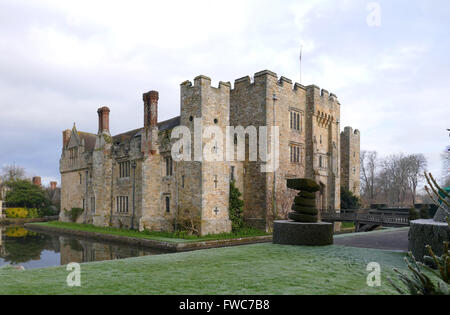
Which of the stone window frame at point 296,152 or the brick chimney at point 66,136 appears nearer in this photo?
the stone window frame at point 296,152

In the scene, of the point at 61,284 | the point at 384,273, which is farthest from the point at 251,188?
the point at 61,284

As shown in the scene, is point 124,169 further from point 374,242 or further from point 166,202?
point 374,242

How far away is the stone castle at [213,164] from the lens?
78.0 ft

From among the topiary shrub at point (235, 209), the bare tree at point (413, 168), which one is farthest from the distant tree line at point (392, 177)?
the topiary shrub at point (235, 209)

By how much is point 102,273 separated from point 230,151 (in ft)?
59.8

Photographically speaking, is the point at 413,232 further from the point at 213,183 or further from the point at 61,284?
the point at 213,183

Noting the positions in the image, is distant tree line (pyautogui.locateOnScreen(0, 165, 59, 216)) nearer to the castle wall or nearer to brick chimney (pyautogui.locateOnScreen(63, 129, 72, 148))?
brick chimney (pyautogui.locateOnScreen(63, 129, 72, 148))

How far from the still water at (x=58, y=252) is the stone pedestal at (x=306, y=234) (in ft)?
30.5

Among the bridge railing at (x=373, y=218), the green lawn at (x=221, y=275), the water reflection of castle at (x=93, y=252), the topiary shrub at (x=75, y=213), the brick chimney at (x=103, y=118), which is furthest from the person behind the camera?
the topiary shrub at (x=75, y=213)

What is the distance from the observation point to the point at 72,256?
62.0 feet

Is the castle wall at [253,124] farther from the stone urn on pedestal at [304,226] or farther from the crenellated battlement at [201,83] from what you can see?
the stone urn on pedestal at [304,226]

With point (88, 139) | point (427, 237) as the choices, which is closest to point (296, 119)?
point (427, 237)

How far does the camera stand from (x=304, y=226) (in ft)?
38.9

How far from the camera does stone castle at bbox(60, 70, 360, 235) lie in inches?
936
